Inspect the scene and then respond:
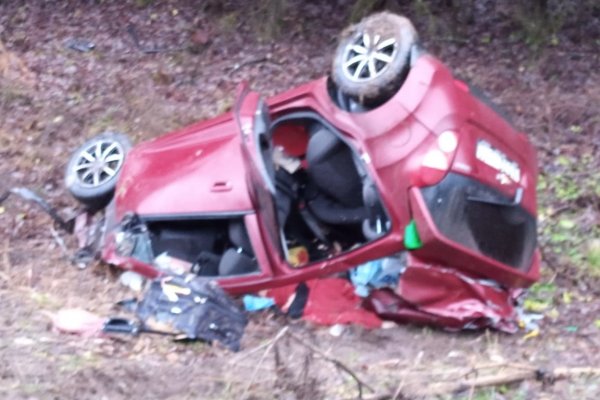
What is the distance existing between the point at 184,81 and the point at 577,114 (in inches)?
153

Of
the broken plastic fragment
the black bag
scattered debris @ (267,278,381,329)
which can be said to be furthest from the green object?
the black bag

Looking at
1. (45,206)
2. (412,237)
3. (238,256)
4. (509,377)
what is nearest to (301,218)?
(238,256)

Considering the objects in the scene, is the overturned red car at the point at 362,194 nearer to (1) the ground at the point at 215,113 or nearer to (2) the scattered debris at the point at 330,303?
(2) the scattered debris at the point at 330,303

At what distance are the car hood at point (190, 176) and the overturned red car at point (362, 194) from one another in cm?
1

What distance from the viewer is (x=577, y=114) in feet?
30.4

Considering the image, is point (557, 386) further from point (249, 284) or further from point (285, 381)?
point (249, 284)

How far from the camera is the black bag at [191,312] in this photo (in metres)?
5.54

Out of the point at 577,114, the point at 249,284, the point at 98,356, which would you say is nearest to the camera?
the point at 98,356

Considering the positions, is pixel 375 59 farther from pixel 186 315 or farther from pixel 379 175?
pixel 186 315

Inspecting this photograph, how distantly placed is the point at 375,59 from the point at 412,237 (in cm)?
123

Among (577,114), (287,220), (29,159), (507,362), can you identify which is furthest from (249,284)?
(577,114)

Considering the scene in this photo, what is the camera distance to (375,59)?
6227 millimetres

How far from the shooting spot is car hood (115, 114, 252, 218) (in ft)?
19.9

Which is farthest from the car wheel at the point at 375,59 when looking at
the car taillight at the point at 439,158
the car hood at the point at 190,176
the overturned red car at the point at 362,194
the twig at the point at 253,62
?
the twig at the point at 253,62
